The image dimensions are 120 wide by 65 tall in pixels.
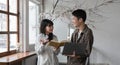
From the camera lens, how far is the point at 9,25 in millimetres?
3100

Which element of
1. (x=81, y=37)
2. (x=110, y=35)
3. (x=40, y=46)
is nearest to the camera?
(x=81, y=37)

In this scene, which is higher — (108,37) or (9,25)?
(9,25)

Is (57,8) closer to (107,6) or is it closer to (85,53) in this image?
(107,6)

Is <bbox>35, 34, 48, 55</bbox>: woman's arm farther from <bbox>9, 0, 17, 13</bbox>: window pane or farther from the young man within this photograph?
<bbox>9, 0, 17, 13</bbox>: window pane

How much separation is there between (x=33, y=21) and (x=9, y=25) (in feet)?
3.76

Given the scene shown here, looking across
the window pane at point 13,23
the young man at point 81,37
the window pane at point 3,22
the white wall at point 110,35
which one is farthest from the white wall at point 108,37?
the young man at point 81,37

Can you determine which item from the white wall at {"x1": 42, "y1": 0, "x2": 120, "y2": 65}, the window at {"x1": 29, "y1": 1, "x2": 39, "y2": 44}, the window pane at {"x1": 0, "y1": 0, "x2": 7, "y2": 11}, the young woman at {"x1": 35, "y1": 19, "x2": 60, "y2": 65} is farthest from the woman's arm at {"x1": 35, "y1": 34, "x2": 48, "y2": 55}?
the white wall at {"x1": 42, "y1": 0, "x2": 120, "y2": 65}

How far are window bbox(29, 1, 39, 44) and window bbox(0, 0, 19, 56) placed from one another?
61 centimetres

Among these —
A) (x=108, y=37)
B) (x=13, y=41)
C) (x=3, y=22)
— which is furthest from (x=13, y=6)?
(x=108, y=37)

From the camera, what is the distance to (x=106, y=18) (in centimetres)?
440

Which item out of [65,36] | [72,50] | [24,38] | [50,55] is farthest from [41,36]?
[65,36]

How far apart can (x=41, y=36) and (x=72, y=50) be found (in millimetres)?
528

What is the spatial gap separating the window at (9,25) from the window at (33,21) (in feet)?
1.99

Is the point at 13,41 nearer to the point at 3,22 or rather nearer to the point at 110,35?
the point at 3,22
